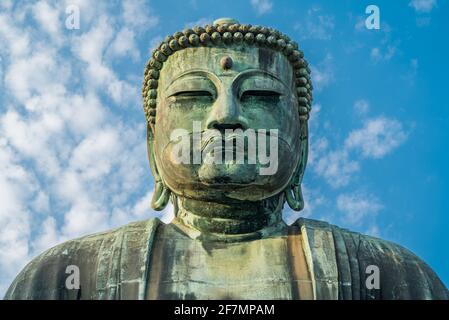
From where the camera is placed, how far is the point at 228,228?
692 inches

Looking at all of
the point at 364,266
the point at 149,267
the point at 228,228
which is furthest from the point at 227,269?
the point at 364,266

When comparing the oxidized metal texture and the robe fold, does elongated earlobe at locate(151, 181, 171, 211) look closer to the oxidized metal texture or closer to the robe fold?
the robe fold

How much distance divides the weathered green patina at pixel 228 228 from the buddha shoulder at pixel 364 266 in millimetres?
12

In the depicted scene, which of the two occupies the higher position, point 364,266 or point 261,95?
point 261,95

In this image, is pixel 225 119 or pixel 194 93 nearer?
pixel 225 119

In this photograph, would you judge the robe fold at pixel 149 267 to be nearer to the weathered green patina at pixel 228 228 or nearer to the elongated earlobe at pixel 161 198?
the weathered green patina at pixel 228 228

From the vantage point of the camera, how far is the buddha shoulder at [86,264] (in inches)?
662

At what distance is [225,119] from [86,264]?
2.41 metres

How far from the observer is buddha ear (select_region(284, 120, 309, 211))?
18094mm

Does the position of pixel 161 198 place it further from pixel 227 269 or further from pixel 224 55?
pixel 224 55

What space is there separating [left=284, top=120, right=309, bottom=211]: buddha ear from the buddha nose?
1296mm
